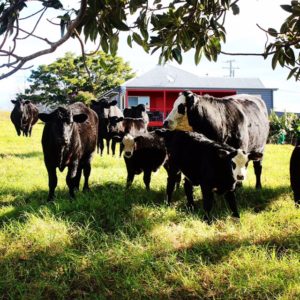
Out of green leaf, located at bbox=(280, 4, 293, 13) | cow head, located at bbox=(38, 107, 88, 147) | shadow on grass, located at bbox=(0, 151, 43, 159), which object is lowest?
shadow on grass, located at bbox=(0, 151, 43, 159)

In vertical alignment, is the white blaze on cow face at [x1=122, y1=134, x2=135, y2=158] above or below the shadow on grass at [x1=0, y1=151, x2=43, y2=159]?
above

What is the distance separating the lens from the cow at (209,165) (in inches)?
263

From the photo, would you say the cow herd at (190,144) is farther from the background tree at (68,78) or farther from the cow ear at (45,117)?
the background tree at (68,78)

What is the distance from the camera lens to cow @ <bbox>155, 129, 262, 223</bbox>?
6668 millimetres

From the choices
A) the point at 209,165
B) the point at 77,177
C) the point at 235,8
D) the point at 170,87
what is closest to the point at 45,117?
the point at 77,177

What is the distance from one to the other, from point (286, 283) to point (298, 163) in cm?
334

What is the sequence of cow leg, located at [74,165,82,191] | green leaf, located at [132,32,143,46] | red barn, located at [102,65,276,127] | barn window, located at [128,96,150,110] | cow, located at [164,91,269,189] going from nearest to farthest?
1. green leaf, located at [132,32,143,46]
2. cow, located at [164,91,269,189]
3. cow leg, located at [74,165,82,191]
4. red barn, located at [102,65,276,127]
5. barn window, located at [128,96,150,110]

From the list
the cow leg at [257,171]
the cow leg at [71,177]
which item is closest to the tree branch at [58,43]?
the cow leg at [71,177]

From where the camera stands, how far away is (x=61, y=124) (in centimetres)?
773

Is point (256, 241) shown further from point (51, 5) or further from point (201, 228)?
point (51, 5)

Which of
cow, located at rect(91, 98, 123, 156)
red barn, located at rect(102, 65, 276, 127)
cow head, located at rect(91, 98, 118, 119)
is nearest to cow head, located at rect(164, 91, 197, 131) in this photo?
cow, located at rect(91, 98, 123, 156)

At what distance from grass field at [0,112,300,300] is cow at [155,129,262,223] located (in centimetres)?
34

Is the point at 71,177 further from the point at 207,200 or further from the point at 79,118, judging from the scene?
the point at 207,200

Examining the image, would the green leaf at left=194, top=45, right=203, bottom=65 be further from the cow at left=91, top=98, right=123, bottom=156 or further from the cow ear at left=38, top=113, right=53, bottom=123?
the cow at left=91, top=98, right=123, bottom=156
